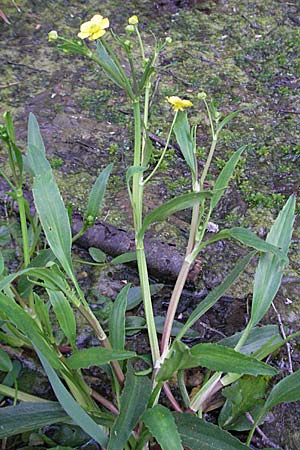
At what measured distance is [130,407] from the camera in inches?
32.0

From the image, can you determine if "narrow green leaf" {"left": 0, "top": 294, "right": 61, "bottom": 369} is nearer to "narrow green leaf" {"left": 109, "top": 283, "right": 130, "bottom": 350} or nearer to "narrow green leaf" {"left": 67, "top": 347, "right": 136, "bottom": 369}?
"narrow green leaf" {"left": 67, "top": 347, "right": 136, "bottom": 369}

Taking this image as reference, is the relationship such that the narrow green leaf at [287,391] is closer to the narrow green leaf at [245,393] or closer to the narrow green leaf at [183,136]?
the narrow green leaf at [245,393]

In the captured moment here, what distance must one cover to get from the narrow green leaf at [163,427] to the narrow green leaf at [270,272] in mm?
250

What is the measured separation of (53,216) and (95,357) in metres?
0.24

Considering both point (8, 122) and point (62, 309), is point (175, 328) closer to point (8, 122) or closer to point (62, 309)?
point (62, 309)

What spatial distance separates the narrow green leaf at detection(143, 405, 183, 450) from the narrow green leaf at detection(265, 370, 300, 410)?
21 centimetres

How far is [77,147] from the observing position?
1.72m

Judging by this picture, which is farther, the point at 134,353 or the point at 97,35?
the point at 97,35

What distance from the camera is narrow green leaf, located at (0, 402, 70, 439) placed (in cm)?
83

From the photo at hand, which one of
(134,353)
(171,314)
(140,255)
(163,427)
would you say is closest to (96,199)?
(140,255)

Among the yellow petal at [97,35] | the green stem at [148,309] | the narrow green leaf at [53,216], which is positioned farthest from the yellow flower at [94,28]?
the green stem at [148,309]

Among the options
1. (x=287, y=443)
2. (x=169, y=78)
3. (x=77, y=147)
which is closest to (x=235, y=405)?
(x=287, y=443)

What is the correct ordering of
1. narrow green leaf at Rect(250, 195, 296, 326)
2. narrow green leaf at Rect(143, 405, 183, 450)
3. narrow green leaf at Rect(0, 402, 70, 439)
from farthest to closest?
narrow green leaf at Rect(250, 195, 296, 326) → narrow green leaf at Rect(0, 402, 70, 439) → narrow green leaf at Rect(143, 405, 183, 450)

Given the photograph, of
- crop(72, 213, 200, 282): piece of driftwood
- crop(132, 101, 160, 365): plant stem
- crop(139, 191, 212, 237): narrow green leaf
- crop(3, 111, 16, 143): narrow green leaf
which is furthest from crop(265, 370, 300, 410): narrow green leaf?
crop(3, 111, 16, 143): narrow green leaf
